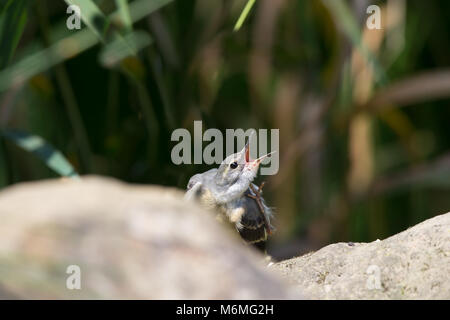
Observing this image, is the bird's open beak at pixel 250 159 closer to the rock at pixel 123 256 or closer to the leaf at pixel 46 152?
the leaf at pixel 46 152

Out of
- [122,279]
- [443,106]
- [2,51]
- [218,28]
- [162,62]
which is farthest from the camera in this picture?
[443,106]

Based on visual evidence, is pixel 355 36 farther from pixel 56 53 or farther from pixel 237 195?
pixel 56 53

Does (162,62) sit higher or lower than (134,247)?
higher

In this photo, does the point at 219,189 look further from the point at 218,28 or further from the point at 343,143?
the point at 343,143

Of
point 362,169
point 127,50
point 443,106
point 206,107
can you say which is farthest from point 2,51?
point 443,106

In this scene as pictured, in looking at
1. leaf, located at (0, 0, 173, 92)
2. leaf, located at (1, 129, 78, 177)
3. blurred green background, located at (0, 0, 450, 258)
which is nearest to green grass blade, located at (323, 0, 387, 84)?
blurred green background, located at (0, 0, 450, 258)

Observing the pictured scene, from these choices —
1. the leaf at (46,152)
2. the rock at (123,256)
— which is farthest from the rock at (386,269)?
the leaf at (46,152)
